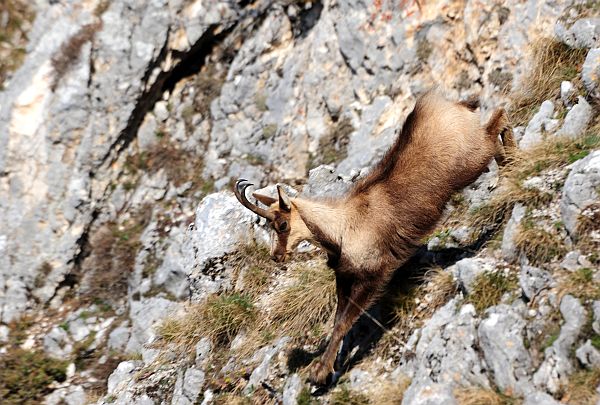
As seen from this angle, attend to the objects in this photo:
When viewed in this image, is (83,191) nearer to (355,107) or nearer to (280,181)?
(280,181)

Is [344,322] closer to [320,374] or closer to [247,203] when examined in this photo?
[320,374]

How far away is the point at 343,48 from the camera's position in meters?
10.6

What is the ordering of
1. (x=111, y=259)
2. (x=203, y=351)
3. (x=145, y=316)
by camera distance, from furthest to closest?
1. (x=111, y=259)
2. (x=145, y=316)
3. (x=203, y=351)

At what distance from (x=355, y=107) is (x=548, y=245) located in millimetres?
5302

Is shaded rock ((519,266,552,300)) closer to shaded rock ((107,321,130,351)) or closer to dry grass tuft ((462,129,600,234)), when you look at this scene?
dry grass tuft ((462,129,600,234))

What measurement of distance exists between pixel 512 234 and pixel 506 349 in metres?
1.14

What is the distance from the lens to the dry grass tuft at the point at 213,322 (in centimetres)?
764

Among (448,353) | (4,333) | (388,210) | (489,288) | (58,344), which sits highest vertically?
(4,333)

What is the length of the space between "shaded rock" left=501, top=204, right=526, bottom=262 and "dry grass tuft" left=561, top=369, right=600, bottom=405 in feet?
4.26

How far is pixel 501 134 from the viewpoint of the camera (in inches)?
267

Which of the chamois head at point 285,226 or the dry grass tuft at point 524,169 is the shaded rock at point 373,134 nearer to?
the dry grass tuft at point 524,169

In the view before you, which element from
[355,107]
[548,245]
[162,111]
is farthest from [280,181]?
[548,245]

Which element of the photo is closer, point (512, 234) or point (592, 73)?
point (512, 234)

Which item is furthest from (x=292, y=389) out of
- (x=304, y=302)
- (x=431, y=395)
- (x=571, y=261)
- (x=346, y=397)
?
(x=571, y=261)
